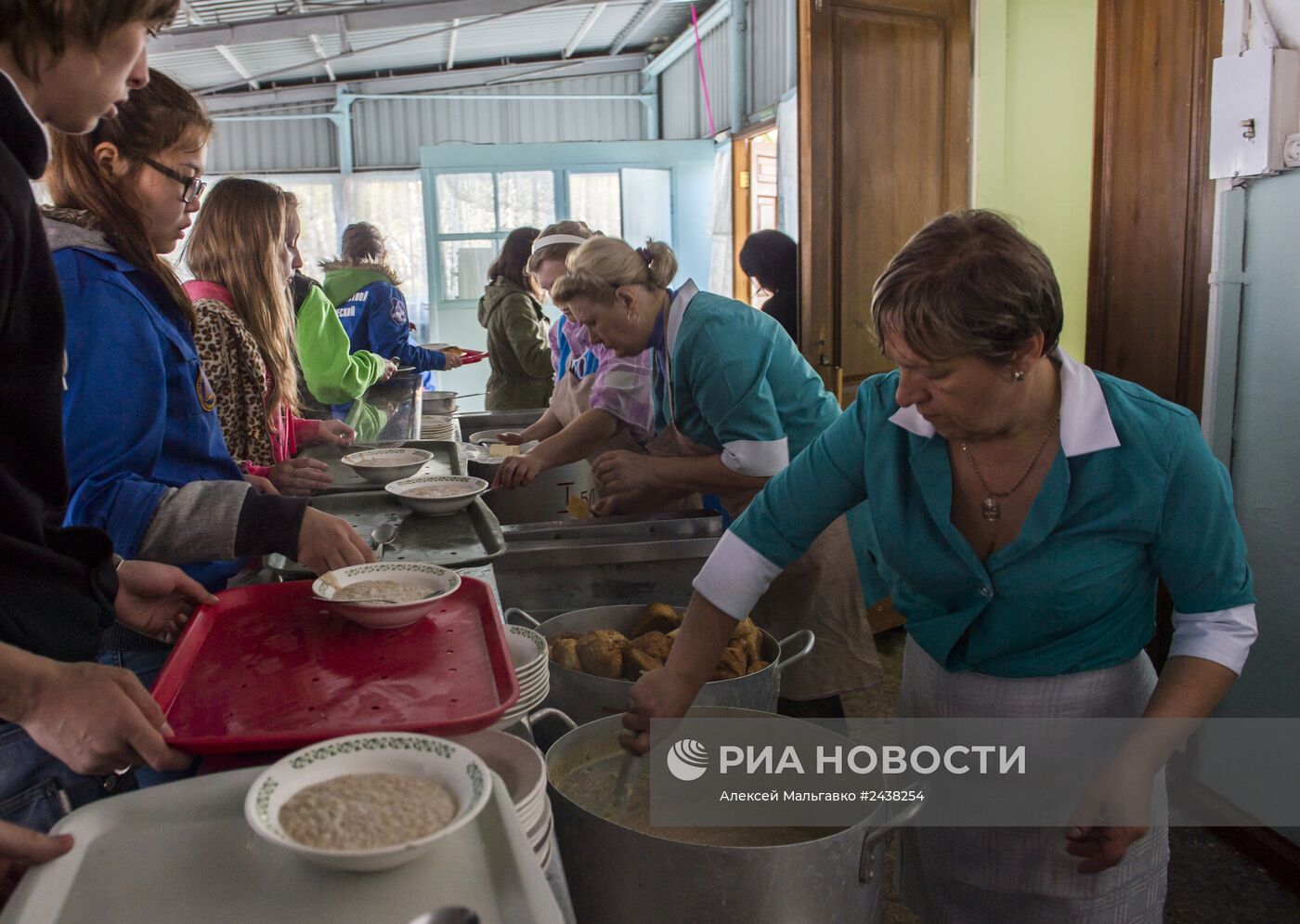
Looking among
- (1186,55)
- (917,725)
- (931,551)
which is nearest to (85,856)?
(931,551)

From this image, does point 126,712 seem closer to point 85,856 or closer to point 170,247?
point 85,856

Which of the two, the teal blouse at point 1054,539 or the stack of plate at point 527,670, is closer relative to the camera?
the stack of plate at point 527,670

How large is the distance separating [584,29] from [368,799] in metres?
10.0

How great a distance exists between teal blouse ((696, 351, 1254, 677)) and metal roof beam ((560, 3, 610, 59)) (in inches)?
308

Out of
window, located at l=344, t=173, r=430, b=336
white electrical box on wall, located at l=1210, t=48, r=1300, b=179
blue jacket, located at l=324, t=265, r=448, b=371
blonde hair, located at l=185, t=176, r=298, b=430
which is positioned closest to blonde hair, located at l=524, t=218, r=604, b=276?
blue jacket, located at l=324, t=265, r=448, b=371

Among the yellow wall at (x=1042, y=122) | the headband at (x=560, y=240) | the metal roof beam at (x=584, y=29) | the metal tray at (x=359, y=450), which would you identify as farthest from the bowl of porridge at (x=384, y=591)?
the metal roof beam at (x=584, y=29)

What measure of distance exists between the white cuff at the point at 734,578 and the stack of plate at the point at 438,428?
6.78 feet

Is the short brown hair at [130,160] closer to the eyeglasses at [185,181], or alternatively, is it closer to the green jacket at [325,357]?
the eyeglasses at [185,181]

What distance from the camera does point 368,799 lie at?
32.5 inches

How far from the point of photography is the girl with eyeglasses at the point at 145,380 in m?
1.36

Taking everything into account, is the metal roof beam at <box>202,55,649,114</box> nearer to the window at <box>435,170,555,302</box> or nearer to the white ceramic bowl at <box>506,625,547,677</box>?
the window at <box>435,170,555,302</box>

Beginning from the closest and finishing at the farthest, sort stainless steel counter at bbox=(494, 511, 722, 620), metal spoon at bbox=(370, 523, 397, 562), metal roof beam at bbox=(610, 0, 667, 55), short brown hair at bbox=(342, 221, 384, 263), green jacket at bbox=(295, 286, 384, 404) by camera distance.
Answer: metal spoon at bbox=(370, 523, 397, 562) < stainless steel counter at bbox=(494, 511, 722, 620) < green jacket at bbox=(295, 286, 384, 404) < short brown hair at bbox=(342, 221, 384, 263) < metal roof beam at bbox=(610, 0, 667, 55)

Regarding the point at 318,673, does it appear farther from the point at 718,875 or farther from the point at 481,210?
the point at 481,210

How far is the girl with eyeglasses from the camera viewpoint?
1355mm
